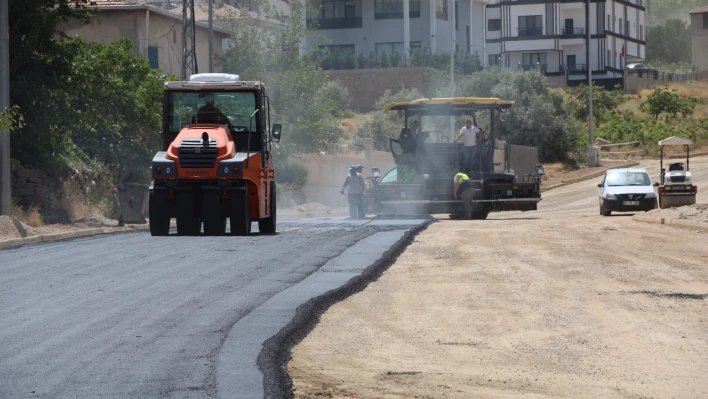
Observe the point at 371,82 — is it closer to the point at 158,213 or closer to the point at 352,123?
the point at 352,123

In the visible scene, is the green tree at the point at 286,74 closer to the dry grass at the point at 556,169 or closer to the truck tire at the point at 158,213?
the dry grass at the point at 556,169

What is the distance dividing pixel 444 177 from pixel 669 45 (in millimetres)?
114458

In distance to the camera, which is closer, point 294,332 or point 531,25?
point 294,332

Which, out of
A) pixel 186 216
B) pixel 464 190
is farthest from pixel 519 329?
pixel 464 190

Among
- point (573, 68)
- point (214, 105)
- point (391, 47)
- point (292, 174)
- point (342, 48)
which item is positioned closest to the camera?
point (214, 105)

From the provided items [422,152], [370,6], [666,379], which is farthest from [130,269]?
[370,6]

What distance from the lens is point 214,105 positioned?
73.0 feet

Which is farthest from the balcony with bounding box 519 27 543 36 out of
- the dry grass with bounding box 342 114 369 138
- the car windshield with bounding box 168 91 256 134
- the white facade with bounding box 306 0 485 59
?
the car windshield with bounding box 168 91 256 134

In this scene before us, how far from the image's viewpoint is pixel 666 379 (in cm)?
927

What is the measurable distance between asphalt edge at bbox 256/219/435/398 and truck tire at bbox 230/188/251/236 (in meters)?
4.40

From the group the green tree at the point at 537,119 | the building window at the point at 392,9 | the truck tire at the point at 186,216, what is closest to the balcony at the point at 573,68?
the building window at the point at 392,9

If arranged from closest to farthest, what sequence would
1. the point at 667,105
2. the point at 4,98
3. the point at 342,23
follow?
1. the point at 4,98
2. the point at 667,105
3. the point at 342,23

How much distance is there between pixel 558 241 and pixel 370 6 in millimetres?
62319

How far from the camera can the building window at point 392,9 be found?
267 ft
